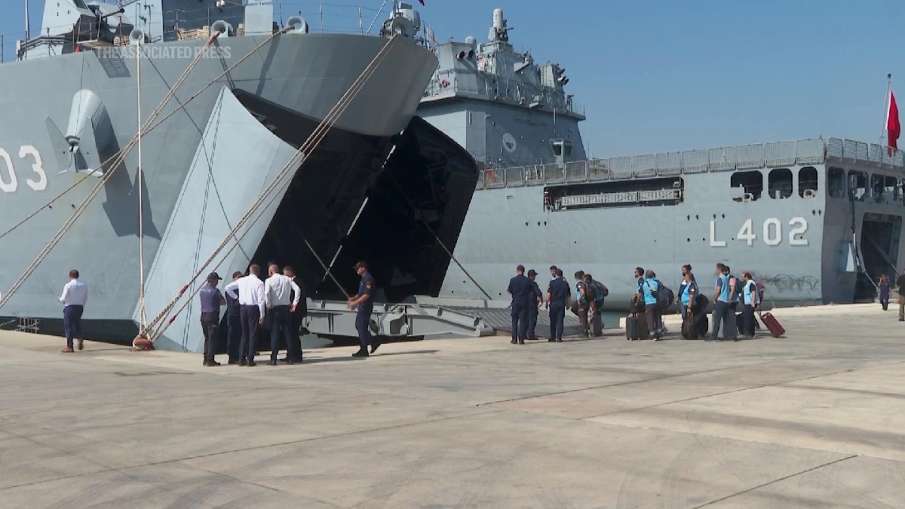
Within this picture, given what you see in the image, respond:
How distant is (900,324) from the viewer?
19.1m

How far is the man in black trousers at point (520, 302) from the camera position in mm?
13938

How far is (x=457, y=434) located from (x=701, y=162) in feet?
90.3

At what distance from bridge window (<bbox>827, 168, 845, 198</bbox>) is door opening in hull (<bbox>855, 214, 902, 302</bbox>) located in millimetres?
3729

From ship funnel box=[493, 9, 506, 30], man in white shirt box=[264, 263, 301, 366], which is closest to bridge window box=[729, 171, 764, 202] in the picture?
ship funnel box=[493, 9, 506, 30]

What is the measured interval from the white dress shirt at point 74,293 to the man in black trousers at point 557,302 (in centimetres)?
699

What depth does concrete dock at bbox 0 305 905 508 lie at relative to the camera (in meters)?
4.50

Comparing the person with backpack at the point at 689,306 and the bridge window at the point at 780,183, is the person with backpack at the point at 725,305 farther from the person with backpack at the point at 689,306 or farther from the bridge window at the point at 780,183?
the bridge window at the point at 780,183

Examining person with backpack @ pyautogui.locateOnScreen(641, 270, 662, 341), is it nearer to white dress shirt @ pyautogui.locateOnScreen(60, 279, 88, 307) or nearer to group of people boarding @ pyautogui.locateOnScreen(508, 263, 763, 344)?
group of people boarding @ pyautogui.locateOnScreen(508, 263, 763, 344)

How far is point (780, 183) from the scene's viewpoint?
3073 centimetres

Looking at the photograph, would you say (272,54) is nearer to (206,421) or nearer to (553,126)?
(206,421)

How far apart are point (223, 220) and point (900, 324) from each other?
14422 mm

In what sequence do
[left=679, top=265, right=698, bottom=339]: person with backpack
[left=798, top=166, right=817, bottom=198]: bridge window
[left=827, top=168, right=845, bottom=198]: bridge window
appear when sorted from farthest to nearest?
[left=827, top=168, right=845, bottom=198]: bridge window, [left=798, top=166, right=817, bottom=198]: bridge window, [left=679, top=265, right=698, bottom=339]: person with backpack

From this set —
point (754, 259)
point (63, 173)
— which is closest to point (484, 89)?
point (754, 259)

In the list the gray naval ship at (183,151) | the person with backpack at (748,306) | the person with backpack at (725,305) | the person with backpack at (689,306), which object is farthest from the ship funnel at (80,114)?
the person with backpack at (748,306)
